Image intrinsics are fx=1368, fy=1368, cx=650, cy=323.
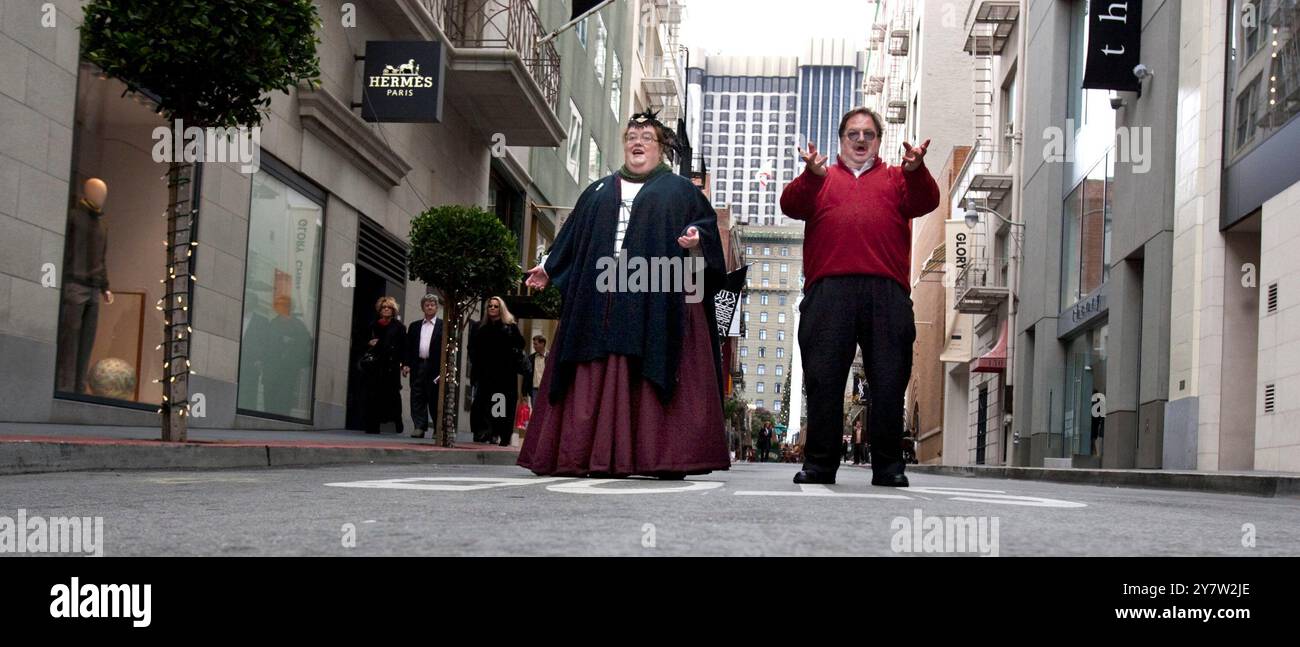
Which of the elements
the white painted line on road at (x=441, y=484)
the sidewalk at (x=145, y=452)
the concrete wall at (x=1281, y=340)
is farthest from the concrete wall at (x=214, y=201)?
the concrete wall at (x=1281, y=340)

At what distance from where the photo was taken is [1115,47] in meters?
22.8

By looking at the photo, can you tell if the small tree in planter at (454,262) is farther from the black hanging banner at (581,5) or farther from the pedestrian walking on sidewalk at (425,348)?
the black hanging banner at (581,5)

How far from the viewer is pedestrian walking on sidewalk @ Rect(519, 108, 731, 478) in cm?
794

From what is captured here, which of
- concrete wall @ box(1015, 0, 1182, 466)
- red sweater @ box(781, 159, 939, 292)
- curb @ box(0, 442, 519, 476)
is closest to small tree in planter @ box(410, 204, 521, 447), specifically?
curb @ box(0, 442, 519, 476)

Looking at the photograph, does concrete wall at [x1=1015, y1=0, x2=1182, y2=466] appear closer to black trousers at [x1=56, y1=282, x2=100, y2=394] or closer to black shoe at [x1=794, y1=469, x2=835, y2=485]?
black shoe at [x1=794, y1=469, x2=835, y2=485]

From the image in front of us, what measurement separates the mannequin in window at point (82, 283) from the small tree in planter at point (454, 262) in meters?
3.65

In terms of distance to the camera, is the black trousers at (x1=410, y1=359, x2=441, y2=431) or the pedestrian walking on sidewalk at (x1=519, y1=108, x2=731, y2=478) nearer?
the pedestrian walking on sidewalk at (x1=519, y1=108, x2=731, y2=478)

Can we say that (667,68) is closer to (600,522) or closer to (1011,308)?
(1011,308)

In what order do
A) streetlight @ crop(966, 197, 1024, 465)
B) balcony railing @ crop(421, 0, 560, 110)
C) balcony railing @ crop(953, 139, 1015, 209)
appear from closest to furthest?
balcony railing @ crop(421, 0, 560, 110), streetlight @ crop(966, 197, 1024, 465), balcony railing @ crop(953, 139, 1015, 209)

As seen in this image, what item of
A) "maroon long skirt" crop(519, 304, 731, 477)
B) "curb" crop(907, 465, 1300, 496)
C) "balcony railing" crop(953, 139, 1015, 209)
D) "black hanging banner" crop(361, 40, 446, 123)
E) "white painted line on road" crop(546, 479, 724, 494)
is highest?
"balcony railing" crop(953, 139, 1015, 209)

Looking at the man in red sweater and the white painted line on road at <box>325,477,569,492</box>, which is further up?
the man in red sweater

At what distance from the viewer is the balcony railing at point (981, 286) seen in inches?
1339

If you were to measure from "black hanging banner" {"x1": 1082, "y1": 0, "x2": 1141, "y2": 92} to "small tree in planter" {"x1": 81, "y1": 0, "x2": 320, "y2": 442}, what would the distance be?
52.8 ft
